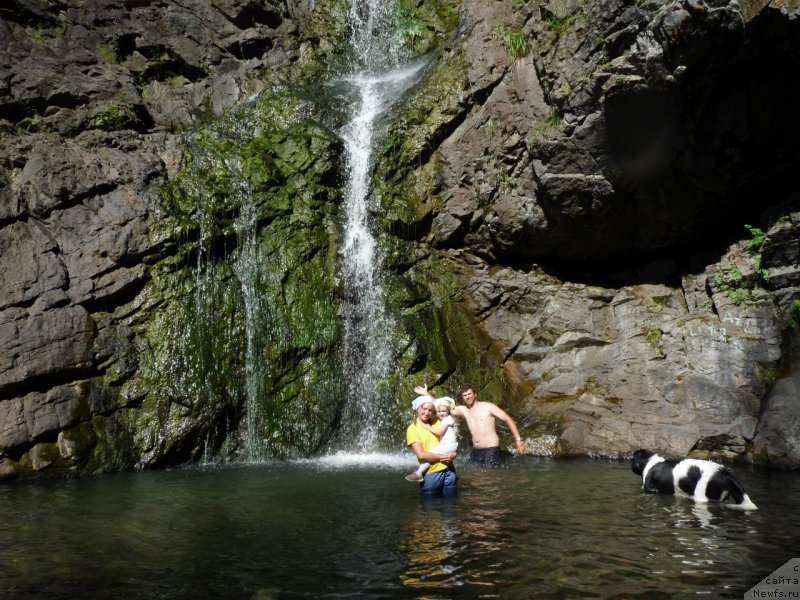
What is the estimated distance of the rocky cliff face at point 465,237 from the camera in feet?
37.5

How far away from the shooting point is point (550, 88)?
1368 centimetres

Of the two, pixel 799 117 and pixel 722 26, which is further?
pixel 799 117

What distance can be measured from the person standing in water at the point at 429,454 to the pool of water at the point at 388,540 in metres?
0.20

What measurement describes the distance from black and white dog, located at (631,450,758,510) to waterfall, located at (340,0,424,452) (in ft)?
21.7

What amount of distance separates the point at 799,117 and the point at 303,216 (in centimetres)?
1115

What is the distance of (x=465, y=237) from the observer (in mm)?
15664

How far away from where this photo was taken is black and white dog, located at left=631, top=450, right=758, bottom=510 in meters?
7.05

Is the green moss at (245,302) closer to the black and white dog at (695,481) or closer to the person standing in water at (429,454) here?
the person standing in water at (429,454)

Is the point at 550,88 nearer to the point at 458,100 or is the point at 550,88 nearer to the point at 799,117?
the point at 458,100

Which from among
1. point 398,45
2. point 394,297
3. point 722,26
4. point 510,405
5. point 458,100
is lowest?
point 510,405

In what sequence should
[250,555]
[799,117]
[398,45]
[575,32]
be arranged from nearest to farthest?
1. [250,555]
2. [799,117]
3. [575,32]
4. [398,45]

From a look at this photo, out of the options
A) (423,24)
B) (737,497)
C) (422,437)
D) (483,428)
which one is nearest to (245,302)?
(483,428)

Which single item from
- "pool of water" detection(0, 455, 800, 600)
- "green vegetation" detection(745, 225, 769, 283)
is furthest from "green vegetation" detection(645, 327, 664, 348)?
"pool of water" detection(0, 455, 800, 600)

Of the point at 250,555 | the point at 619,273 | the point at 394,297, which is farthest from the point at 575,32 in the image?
the point at 250,555
